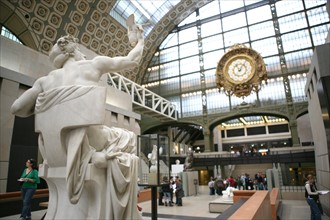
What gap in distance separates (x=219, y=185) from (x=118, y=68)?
13.3 metres

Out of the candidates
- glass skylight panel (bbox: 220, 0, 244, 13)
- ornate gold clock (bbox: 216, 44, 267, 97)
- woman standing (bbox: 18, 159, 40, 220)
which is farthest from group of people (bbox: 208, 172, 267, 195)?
glass skylight panel (bbox: 220, 0, 244, 13)

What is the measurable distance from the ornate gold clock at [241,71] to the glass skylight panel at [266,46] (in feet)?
15.7

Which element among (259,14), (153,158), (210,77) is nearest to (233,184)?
(153,158)

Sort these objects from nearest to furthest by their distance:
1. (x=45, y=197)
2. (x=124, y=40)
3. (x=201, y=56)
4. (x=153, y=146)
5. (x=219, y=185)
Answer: (x=153, y=146), (x=45, y=197), (x=219, y=185), (x=124, y=40), (x=201, y=56)

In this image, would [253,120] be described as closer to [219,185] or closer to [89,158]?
[219,185]

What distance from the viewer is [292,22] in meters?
22.1

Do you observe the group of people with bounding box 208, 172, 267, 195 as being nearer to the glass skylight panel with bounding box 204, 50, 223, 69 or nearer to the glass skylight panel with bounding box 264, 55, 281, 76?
the glass skylight panel with bounding box 264, 55, 281, 76

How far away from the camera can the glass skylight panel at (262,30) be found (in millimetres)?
22906

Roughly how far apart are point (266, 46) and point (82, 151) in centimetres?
2453

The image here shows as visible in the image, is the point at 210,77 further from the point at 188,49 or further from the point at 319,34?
the point at 319,34

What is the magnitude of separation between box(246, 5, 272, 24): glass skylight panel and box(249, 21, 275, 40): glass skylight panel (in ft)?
1.90

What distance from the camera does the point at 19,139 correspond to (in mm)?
7953


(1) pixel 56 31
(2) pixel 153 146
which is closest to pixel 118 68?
(2) pixel 153 146

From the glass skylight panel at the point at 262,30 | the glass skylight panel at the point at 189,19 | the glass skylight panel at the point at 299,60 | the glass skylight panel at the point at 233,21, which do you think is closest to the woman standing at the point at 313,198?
the glass skylight panel at the point at 299,60
